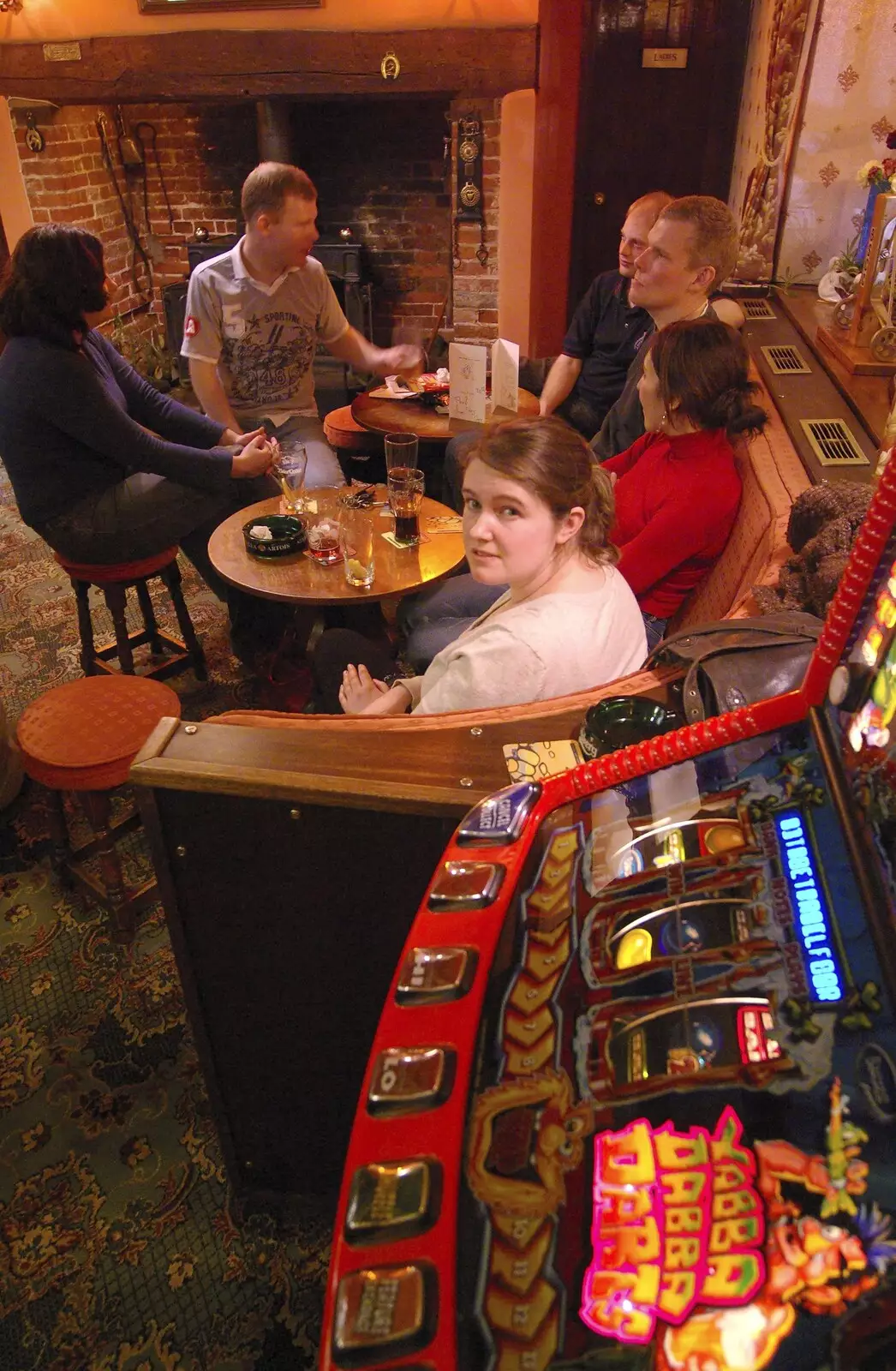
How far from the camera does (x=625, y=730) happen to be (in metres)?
1.20

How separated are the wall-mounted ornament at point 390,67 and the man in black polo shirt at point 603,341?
70.3 inches

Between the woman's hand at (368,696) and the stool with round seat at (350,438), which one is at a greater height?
the woman's hand at (368,696)

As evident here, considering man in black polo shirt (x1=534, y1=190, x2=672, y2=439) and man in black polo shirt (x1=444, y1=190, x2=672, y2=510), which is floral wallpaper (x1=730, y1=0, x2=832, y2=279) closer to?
man in black polo shirt (x1=444, y1=190, x2=672, y2=510)

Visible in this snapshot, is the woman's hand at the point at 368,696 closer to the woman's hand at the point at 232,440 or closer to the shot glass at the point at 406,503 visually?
the shot glass at the point at 406,503

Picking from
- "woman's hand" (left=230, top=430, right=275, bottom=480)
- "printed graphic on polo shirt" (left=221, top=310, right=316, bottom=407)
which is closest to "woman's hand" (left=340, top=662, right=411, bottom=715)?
"woman's hand" (left=230, top=430, right=275, bottom=480)

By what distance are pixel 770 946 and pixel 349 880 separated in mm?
700

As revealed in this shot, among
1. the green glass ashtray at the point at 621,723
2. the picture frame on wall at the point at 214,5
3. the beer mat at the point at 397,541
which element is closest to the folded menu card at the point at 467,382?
the beer mat at the point at 397,541

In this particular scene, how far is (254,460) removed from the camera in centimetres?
284

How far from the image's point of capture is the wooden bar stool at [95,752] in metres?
1.99

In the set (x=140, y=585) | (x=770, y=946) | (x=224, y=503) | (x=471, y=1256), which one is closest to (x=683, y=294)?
(x=224, y=503)

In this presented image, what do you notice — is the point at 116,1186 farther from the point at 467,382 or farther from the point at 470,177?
the point at 470,177

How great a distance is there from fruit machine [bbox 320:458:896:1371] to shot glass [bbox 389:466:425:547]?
5.64 feet

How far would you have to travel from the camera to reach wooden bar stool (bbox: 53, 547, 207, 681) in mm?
2717

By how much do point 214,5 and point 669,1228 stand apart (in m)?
5.44
